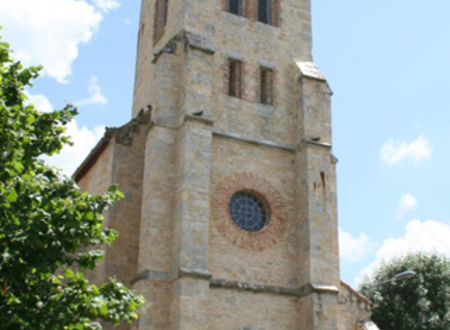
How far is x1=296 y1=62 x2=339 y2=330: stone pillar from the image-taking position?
19359 millimetres

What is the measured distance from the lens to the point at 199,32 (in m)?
21.7

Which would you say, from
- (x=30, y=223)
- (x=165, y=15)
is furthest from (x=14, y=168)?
(x=165, y=15)

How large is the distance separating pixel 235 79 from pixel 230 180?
379 cm

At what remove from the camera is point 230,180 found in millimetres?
20438

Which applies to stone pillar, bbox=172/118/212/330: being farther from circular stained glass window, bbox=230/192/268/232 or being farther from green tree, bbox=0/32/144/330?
green tree, bbox=0/32/144/330

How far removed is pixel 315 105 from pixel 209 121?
431 centimetres

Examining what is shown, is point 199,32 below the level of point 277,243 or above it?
above

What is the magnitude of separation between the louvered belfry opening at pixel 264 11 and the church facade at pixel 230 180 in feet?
0.19

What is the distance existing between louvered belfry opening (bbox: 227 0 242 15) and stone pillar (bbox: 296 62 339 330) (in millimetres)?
2935

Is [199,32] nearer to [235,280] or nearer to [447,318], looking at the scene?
[235,280]

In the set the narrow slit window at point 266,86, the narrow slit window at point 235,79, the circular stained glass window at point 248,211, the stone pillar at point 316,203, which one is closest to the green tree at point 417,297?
the stone pillar at point 316,203

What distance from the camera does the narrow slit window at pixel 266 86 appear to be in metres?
22.4

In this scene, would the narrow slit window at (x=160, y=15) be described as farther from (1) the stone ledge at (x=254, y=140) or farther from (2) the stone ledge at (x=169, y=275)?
(2) the stone ledge at (x=169, y=275)

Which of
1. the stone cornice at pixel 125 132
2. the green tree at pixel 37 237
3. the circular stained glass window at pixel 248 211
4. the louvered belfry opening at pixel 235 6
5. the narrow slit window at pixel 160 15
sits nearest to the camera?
the green tree at pixel 37 237
